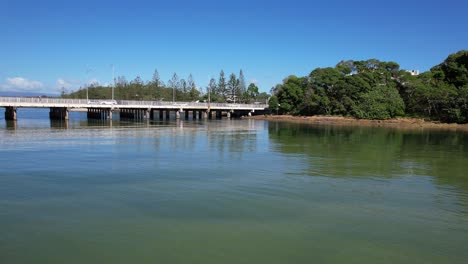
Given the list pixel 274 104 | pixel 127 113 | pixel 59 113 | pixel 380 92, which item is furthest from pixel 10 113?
pixel 380 92

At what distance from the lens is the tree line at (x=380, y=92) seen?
212 feet

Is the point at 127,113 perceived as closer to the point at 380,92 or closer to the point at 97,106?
the point at 97,106

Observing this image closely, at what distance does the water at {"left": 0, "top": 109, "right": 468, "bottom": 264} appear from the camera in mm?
8141

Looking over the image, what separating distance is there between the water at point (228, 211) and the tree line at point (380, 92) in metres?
50.8

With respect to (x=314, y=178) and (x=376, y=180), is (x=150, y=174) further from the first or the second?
(x=376, y=180)

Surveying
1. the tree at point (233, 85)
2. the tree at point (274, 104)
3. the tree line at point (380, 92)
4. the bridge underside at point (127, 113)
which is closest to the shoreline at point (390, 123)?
the tree line at point (380, 92)

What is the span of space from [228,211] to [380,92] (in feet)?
223

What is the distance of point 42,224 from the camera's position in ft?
31.3

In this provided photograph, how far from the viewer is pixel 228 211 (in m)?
10.9

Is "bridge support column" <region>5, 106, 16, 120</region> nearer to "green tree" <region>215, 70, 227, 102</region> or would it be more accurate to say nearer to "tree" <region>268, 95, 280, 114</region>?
"tree" <region>268, 95, 280, 114</region>

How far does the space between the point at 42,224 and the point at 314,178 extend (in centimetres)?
1027

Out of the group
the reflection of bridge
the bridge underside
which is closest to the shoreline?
the reflection of bridge

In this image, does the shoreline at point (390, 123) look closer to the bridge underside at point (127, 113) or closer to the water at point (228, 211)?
the bridge underside at point (127, 113)

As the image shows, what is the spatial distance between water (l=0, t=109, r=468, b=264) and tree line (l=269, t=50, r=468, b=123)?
50774 millimetres
